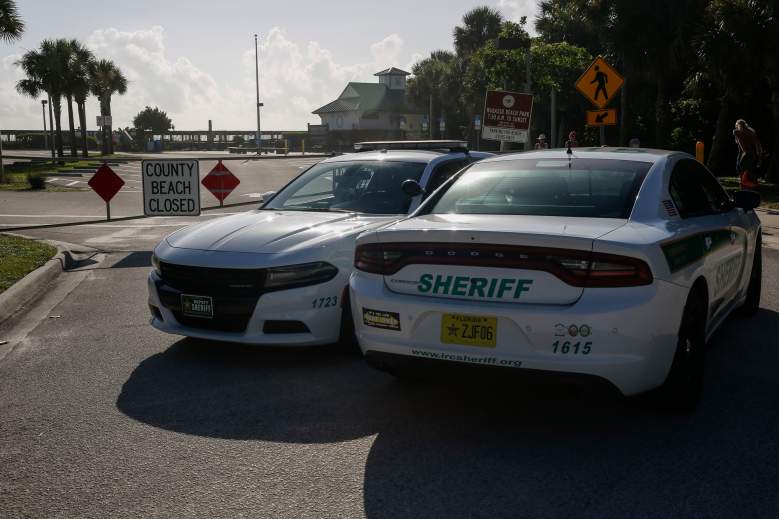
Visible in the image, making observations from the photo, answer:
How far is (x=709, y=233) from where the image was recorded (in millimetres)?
5363

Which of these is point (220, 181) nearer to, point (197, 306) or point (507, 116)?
point (507, 116)

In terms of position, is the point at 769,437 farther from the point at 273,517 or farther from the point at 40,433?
the point at 40,433

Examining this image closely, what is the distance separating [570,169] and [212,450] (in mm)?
2843

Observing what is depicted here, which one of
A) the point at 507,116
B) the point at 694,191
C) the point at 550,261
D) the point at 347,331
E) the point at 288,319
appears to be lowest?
the point at 347,331

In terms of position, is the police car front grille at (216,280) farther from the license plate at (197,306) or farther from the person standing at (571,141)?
the person standing at (571,141)

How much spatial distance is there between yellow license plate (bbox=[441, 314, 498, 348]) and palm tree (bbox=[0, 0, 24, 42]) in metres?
32.8

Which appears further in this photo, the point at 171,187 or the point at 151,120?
the point at 151,120

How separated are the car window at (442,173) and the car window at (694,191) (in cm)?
222

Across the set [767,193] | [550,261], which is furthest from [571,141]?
[550,261]

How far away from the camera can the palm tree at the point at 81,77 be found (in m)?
58.3

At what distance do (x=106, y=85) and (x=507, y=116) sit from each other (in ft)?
175

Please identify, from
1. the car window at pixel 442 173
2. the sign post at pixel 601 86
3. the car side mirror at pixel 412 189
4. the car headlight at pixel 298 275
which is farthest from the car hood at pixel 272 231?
the sign post at pixel 601 86

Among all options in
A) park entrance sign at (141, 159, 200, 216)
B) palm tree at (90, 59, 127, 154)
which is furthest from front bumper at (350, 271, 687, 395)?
palm tree at (90, 59, 127, 154)

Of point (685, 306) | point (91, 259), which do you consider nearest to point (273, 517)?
point (685, 306)
